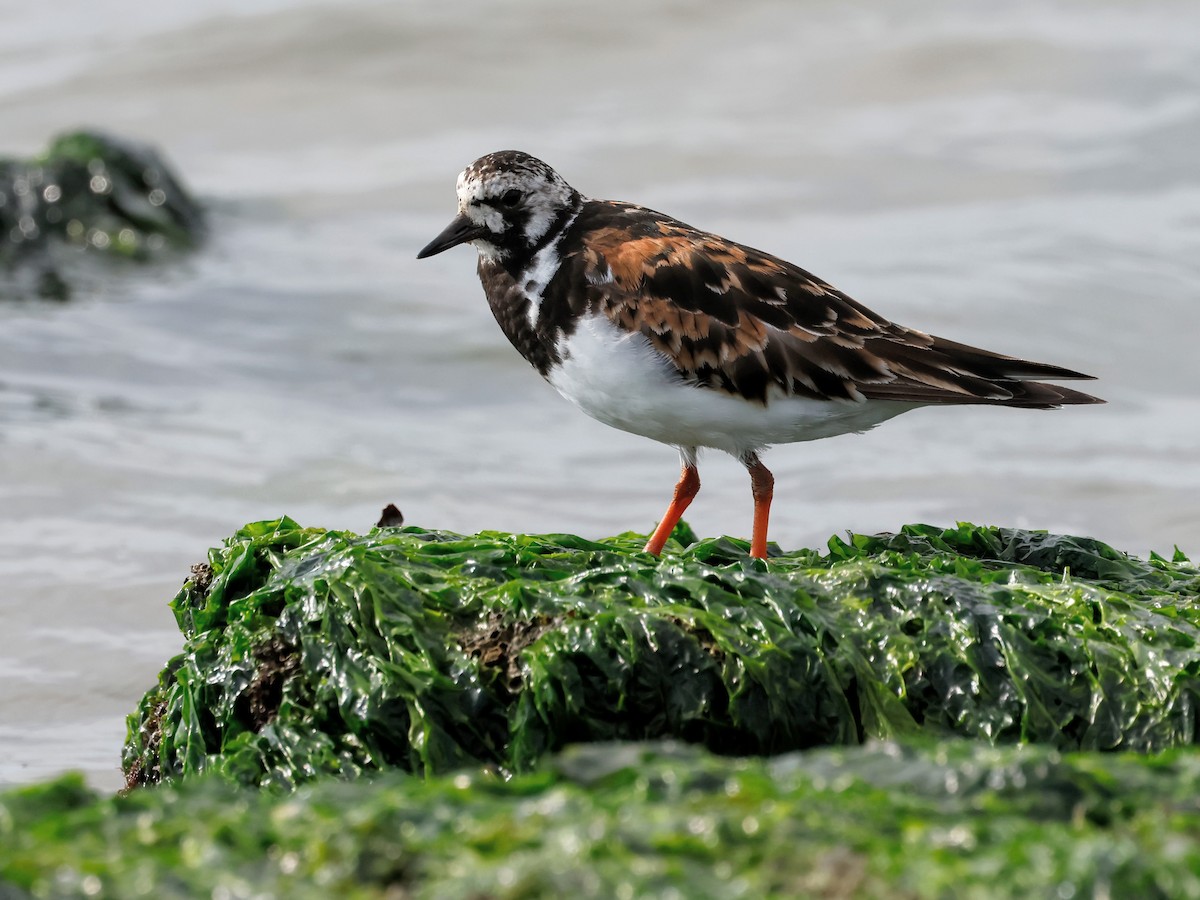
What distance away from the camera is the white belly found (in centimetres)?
429

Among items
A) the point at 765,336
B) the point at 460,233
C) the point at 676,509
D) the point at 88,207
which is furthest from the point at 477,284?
the point at 765,336

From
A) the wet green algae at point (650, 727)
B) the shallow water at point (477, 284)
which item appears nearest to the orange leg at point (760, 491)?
the wet green algae at point (650, 727)

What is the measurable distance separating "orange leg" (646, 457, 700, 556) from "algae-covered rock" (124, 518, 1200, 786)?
46 cm

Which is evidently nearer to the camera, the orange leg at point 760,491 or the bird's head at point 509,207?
the orange leg at point 760,491

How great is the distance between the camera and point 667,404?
170 inches

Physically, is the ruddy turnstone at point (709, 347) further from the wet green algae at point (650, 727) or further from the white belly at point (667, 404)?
the wet green algae at point (650, 727)

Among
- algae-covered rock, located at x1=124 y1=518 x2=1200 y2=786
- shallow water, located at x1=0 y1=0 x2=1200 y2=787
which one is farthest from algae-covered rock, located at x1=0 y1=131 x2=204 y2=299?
algae-covered rock, located at x1=124 y1=518 x2=1200 y2=786

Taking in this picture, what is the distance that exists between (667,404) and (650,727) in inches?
48.5

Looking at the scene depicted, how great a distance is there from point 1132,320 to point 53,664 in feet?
22.3

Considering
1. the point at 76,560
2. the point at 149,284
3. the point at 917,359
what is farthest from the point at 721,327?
the point at 149,284

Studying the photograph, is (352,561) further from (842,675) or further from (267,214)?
(267,214)

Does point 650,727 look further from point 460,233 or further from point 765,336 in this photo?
point 460,233

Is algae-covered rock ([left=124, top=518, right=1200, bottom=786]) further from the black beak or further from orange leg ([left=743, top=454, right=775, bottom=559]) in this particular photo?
the black beak

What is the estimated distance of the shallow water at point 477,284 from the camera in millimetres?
7164
